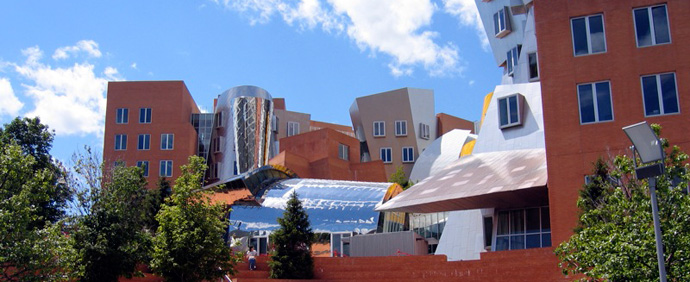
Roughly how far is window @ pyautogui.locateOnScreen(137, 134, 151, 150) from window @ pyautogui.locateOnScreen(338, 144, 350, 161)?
53.7ft

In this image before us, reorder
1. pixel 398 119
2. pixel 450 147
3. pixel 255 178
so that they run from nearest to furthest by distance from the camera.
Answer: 1. pixel 255 178
2. pixel 450 147
3. pixel 398 119

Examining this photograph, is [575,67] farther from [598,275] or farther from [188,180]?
[188,180]

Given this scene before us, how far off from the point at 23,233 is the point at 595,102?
1910cm

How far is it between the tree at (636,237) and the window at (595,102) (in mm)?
9438

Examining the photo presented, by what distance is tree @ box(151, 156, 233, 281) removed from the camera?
2170 cm

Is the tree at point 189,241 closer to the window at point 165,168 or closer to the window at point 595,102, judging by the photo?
the window at point 595,102

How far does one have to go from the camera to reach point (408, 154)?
2945 inches

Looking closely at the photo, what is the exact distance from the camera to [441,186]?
98.3 ft

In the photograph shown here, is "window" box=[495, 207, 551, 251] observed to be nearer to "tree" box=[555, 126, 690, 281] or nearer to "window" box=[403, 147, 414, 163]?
"tree" box=[555, 126, 690, 281]

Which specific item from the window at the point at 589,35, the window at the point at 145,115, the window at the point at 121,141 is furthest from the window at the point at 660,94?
the window at the point at 121,141

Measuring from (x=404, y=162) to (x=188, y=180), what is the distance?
53.6 metres

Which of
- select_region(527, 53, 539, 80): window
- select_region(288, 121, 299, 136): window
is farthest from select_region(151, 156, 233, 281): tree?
select_region(288, 121, 299, 136): window

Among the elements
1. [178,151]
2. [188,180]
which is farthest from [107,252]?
[178,151]

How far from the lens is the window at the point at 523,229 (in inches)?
1153
